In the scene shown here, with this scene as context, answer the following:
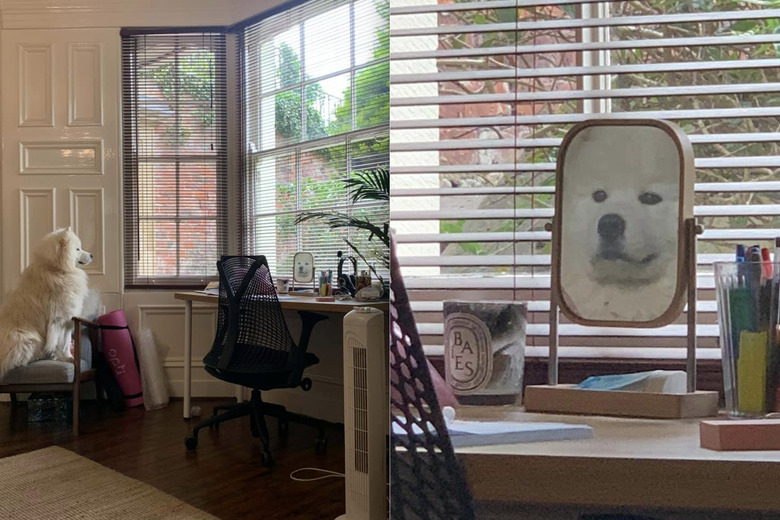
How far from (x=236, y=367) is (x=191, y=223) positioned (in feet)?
5.64

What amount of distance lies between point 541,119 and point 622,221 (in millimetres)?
130

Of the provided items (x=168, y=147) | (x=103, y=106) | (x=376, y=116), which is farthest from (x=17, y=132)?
(x=376, y=116)

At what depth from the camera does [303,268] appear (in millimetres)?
3420

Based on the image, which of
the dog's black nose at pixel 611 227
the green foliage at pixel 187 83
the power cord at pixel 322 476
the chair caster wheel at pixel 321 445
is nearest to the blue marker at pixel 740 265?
the dog's black nose at pixel 611 227

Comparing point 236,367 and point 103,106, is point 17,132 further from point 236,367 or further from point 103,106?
point 236,367

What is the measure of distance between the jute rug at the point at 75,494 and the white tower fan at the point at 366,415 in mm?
552

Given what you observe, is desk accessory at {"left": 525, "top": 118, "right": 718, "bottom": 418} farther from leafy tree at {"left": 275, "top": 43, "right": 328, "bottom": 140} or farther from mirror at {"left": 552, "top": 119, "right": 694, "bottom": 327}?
leafy tree at {"left": 275, "top": 43, "right": 328, "bottom": 140}

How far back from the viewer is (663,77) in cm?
58

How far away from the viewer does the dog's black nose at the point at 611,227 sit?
588 mm

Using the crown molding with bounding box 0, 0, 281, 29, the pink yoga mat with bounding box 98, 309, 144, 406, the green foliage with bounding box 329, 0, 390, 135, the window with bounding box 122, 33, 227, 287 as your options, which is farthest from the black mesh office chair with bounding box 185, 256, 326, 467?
the crown molding with bounding box 0, 0, 281, 29

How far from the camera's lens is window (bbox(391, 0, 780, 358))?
1.87 ft

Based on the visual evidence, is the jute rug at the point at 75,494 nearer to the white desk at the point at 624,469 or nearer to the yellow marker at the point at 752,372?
the white desk at the point at 624,469

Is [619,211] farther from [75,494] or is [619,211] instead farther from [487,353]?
[75,494]

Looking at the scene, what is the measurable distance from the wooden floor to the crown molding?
8.24 ft
